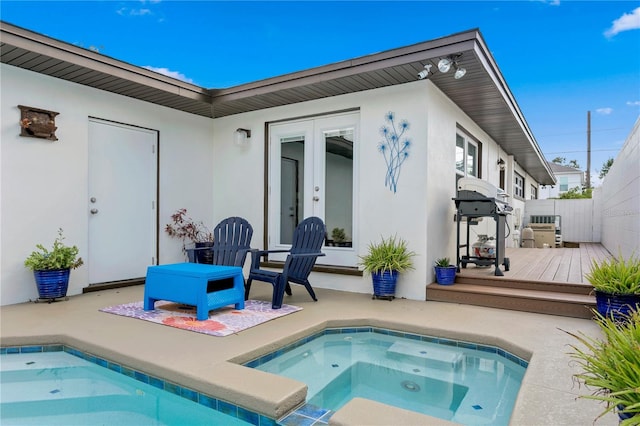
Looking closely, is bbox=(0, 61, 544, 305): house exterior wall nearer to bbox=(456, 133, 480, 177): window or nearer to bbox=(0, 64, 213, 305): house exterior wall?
bbox=(0, 64, 213, 305): house exterior wall

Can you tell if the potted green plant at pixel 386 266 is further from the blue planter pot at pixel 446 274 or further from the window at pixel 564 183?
the window at pixel 564 183

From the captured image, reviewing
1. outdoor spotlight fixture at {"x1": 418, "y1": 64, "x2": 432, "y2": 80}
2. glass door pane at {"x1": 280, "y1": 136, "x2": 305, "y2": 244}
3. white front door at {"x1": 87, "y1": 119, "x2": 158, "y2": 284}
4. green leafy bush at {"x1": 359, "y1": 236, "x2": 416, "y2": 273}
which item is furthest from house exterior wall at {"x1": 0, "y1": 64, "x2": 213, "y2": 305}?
outdoor spotlight fixture at {"x1": 418, "y1": 64, "x2": 432, "y2": 80}

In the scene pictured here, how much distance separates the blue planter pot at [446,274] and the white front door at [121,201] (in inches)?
160

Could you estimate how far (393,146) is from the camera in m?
5.09

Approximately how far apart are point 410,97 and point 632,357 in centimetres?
398

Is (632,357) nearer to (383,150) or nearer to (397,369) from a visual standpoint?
(397,369)

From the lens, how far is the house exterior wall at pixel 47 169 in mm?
4395

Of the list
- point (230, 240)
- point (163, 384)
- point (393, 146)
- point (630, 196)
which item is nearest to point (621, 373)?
point (163, 384)

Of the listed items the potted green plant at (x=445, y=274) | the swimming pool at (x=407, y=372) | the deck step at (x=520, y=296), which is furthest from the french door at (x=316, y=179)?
the swimming pool at (x=407, y=372)

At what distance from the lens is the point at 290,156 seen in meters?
6.13

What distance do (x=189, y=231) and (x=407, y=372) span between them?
14.7ft

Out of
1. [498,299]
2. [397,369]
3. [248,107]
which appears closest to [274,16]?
[248,107]

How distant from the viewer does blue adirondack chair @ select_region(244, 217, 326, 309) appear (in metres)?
4.18

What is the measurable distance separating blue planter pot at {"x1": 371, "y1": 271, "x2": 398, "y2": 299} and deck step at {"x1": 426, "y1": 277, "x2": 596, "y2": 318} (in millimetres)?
441
